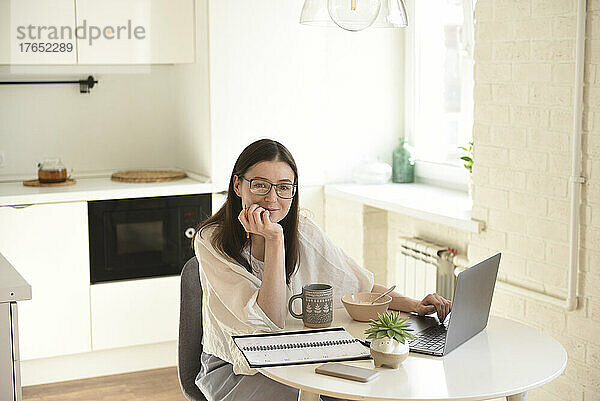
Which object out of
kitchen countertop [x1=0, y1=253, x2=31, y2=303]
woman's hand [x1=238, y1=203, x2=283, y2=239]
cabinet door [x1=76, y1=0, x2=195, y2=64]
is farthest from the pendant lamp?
cabinet door [x1=76, y1=0, x2=195, y2=64]

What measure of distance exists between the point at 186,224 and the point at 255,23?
1090 mm

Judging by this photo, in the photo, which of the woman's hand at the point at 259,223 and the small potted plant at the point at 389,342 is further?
the woman's hand at the point at 259,223

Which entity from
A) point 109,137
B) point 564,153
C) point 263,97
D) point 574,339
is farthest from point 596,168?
point 109,137

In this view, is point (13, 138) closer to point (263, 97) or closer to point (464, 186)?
point (263, 97)

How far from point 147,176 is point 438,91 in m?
1.62

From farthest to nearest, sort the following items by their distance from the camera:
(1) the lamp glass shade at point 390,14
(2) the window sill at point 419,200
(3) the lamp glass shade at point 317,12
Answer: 1. (2) the window sill at point 419,200
2. (3) the lamp glass shade at point 317,12
3. (1) the lamp glass shade at point 390,14

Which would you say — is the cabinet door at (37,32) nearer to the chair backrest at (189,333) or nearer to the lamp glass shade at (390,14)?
the chair backrest at (189,333)

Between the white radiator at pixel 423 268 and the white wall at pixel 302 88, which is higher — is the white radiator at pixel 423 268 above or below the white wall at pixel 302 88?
below

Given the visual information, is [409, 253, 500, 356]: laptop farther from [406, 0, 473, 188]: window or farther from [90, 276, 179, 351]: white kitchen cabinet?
[90, 276, 179, 351]: white kitchen cabinet

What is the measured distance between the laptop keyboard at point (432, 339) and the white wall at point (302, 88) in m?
2.17

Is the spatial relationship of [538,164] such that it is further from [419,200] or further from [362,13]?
[362,13]

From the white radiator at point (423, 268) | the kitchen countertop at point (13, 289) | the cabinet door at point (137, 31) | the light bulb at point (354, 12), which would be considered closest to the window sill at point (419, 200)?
the white radiator at point (423, 268)

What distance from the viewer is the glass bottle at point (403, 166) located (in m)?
4.39

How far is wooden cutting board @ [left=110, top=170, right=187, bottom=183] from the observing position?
4.14 m
